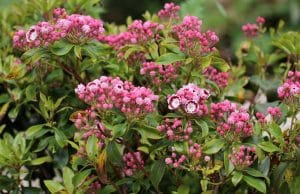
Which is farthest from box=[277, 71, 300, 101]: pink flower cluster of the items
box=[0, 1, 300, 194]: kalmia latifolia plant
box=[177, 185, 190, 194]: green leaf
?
box=[177, 185, 190, 194]: green leaf

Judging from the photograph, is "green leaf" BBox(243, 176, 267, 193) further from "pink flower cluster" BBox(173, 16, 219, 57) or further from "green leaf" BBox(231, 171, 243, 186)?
"pink flower cluster" BBox(173, 16, 219, 57)

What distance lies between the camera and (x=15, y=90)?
1997 millimetres

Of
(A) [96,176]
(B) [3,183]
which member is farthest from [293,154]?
(B) [3,183]

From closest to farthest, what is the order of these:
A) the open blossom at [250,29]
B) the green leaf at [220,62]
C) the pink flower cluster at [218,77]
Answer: the green leaf at [220,62], the pink flower cluster at [218,77], the open blossom at [250,29]

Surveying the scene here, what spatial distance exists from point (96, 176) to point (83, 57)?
1.26 ft

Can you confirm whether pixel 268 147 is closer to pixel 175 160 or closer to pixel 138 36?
pixel 175 160

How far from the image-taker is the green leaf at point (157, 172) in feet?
5.49

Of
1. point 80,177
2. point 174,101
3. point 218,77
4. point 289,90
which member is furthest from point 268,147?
point 80,177

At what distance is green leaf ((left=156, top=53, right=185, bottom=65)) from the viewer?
173 centimetres

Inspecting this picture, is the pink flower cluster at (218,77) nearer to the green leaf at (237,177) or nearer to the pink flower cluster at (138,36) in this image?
the pink flower cluster at (138,36)

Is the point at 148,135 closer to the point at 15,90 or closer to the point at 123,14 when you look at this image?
the point at 15,90

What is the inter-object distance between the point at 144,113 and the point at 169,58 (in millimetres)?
228

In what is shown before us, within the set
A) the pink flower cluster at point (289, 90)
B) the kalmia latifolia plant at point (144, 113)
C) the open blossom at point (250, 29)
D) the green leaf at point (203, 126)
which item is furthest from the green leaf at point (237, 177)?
the open blossom at point (250, 29)

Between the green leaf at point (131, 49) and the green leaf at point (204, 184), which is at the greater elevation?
the green leaf at point (131, 49)
